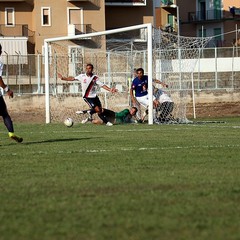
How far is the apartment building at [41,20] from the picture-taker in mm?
64500

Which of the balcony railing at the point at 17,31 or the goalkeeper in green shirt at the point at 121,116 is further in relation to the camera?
the balcony railing at the point at 17,31

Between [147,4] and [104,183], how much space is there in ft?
206

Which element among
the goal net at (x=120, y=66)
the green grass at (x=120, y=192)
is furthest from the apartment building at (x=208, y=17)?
the green grass at (x=120, y=192)

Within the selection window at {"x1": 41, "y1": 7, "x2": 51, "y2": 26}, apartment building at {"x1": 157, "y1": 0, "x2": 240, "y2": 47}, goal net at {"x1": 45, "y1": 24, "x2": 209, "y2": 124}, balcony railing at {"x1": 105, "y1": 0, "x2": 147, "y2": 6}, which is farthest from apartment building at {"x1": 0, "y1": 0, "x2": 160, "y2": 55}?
goal net at {"x1": 45, "y1": 24, "x2": 209, "y2": 124}

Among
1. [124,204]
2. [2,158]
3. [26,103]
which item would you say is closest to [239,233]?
[124,204]

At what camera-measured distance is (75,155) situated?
1367cm

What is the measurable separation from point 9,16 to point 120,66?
31465 millimetres

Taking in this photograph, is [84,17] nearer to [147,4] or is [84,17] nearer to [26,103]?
[147,4]

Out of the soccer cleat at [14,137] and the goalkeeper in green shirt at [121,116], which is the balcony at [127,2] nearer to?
the goalkeeper in green shirt at [121,116]

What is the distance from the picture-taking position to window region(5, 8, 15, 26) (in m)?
65.4

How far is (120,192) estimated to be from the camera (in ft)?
29.9

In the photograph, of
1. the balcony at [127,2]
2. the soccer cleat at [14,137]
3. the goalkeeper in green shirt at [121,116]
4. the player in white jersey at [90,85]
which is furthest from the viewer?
the balcony at [127,2]

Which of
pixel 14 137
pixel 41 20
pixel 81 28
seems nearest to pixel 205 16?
pixel 81 28

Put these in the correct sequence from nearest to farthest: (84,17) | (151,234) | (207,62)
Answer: (151,234) < (207,62) < (84,17)
